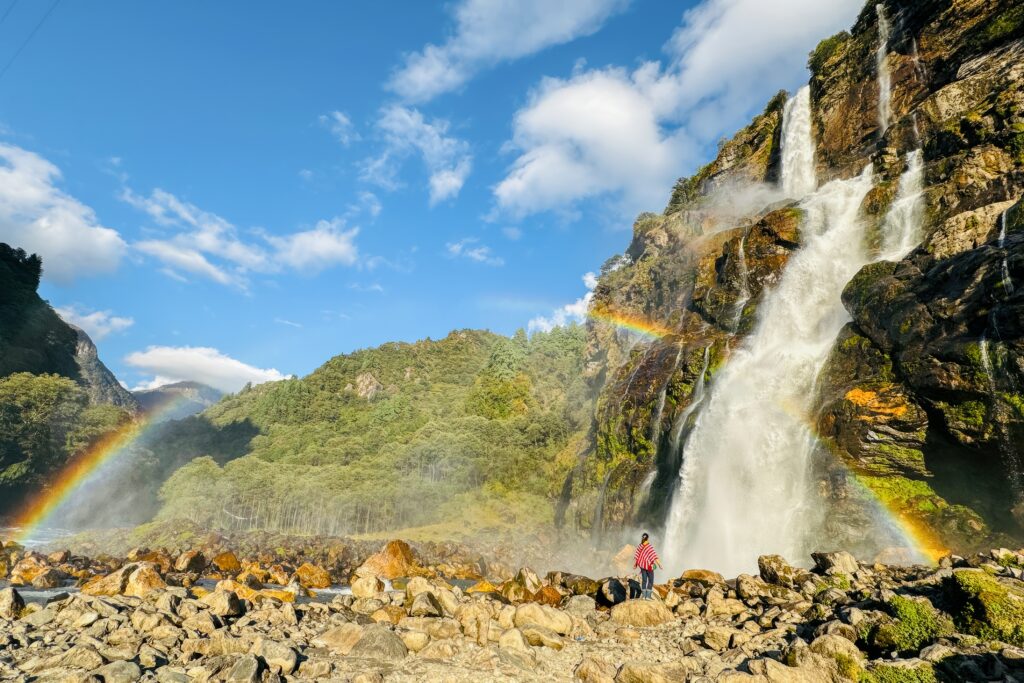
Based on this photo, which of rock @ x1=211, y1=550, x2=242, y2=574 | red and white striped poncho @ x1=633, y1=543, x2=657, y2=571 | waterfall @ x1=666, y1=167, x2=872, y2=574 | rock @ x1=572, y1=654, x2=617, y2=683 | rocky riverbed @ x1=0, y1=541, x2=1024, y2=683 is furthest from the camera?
rock @ x1=211, y1=550, x2=242, y2=574

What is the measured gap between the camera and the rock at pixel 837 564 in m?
18.3

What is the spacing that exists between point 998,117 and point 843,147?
21215 mm

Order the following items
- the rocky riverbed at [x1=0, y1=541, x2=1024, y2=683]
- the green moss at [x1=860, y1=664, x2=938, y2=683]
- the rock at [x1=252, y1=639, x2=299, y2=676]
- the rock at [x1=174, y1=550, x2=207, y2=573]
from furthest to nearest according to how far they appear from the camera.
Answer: the rock at [x1=174, y1=550, x2=207, y2=573], the rock at [x1=252, y1=639, x2=299, y2=676], the rocky riverbed at [x1=0, y1=541, x2=1024, y2=683], the green moss at [x1=860, y1=664, x2=938, y2=683]

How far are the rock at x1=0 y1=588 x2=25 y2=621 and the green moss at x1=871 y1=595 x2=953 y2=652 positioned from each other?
2337cm

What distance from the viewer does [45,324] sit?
295 feet

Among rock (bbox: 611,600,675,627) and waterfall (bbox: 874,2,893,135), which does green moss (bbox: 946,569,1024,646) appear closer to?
rock (bbox: 611,600,675,627)

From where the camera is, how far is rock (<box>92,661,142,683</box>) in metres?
11.4

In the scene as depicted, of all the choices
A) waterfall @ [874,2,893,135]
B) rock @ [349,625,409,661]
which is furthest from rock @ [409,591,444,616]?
waterfall @ [874,2,893,135]

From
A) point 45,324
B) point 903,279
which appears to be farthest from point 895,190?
point 45,324

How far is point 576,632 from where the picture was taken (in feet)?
52.0

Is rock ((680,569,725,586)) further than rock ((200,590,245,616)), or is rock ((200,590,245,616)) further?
rock ((680,569,725,586))

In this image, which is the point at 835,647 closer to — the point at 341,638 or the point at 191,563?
the point at 341,638

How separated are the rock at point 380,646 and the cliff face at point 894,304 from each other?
22.0m

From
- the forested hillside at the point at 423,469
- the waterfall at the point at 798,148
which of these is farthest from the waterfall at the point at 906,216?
the forested hillside at the point at 423,469
